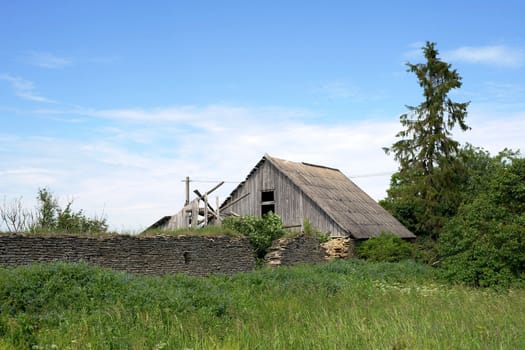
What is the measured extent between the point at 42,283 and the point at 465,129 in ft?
96.7

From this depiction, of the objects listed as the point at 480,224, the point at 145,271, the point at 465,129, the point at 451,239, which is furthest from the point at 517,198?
the point at 465,129

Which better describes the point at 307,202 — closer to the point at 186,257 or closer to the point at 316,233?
the point at 316,233

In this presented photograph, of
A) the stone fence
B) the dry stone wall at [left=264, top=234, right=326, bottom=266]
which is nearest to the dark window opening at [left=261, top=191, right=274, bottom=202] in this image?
the dry stone wall at [left=264, top=234, right=326, bottom=266]

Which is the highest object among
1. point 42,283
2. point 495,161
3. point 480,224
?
point 495,161

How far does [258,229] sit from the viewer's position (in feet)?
86.2

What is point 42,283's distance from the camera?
1102 centimetres

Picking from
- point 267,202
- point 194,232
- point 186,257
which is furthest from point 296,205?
point 186,257

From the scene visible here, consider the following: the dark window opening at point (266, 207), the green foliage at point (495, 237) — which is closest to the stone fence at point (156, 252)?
the dark window opening at point (266, 207)

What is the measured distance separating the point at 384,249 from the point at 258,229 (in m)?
6.17

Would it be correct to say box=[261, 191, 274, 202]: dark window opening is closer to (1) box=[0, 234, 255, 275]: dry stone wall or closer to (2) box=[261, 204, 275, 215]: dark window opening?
(2) box=[261, 204, 275, 215]: dark window opening

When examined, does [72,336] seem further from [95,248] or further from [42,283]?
[95,248]

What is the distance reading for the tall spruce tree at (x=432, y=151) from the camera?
33781 millimetres

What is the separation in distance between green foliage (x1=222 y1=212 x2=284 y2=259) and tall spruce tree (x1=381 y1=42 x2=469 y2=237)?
11.4 m

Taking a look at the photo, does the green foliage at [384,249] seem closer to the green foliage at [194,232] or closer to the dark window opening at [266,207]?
the dark window opening at [266,207]
